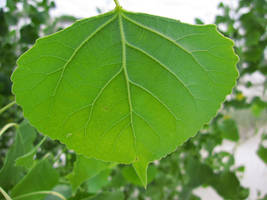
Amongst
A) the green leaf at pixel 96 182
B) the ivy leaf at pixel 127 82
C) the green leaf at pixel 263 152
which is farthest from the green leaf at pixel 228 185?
the ivy leaf at pixel 127 82

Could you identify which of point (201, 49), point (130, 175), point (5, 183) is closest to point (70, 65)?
point (201, 49)

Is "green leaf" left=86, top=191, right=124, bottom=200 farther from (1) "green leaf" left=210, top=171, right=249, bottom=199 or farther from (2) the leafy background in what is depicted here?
(1) "green leaf" left=210, top=171, right=249, bottom=199

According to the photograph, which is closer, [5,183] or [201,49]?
[201,49]

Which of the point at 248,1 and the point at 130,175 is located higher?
the point at 248,1

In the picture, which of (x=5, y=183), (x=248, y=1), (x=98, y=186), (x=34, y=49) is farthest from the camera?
(x=248, y=1)

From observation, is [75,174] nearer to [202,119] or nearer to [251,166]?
[202,119]

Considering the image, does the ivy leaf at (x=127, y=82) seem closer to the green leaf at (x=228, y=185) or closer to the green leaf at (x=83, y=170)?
the green leaf at (x=83, y=170)

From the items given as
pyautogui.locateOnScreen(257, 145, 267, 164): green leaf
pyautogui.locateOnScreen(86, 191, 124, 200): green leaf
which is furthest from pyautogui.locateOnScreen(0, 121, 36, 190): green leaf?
pyautogui.locateOnScreen(257, 145, 267, 164): green leaf
